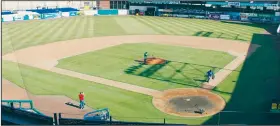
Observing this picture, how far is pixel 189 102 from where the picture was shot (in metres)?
25.6

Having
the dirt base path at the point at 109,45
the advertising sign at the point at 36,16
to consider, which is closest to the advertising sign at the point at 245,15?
the dirt base path at the point at 109,45

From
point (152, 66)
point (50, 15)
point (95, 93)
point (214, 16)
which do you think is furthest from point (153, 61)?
point (50, 15)

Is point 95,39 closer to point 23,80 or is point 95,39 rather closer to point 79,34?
point 79,34

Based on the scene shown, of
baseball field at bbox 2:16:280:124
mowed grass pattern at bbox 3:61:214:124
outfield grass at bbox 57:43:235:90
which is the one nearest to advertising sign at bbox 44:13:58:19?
baseball field at bbox 2:16:280:124

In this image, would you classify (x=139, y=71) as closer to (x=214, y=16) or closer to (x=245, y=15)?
(x=214, y=16)

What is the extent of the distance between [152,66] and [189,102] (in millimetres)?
11576

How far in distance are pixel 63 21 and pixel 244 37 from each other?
46.9m

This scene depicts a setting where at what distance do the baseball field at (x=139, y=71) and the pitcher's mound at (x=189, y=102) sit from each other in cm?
21

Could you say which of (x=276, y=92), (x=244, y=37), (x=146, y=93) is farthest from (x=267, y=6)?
(x=146, y=93)

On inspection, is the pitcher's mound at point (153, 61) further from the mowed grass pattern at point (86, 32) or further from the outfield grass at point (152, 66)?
the mowed grass pattern at point (86, 32)

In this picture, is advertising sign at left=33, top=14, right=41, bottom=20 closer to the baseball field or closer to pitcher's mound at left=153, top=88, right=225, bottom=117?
the baseball field

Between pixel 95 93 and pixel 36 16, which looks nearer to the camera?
pixel 95 93

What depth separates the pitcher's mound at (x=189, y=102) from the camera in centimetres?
2361

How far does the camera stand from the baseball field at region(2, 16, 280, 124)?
24.2m
